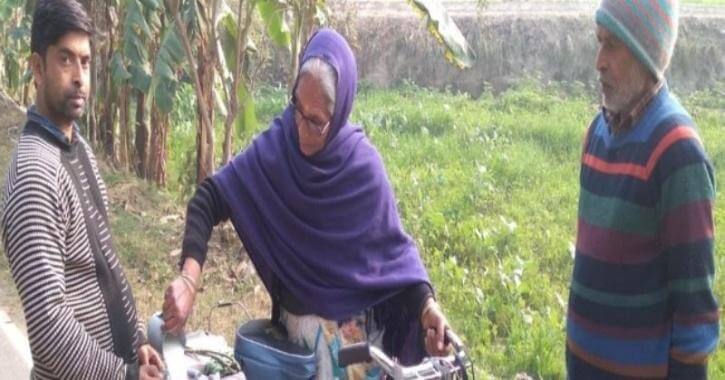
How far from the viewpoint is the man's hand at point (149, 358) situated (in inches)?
91.6

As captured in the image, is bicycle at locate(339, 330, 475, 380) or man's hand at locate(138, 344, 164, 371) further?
man's hand at locate(138, 344, 164, 371)

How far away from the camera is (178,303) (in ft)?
→ 7.82

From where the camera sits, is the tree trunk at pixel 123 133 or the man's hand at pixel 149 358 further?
the tree trunk at pixel 123 133

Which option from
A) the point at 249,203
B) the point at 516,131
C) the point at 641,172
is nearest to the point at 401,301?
the point at 249,203

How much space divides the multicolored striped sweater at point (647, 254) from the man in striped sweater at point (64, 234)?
1185 millimetres

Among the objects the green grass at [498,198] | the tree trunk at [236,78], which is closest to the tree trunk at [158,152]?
the tree trunk at [236,78]

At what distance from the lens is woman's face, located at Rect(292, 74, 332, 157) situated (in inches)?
96.3

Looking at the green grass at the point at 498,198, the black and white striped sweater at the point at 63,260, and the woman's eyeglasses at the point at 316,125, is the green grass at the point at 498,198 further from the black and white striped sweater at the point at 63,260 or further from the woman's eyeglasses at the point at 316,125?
the black and white striped sweater at the point at 63,260

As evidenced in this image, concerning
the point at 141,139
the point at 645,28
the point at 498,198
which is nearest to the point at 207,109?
the point at 141,139

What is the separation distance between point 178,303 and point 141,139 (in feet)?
20.7

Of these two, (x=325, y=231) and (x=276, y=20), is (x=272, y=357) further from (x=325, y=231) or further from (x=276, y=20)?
(x=276, y=20)

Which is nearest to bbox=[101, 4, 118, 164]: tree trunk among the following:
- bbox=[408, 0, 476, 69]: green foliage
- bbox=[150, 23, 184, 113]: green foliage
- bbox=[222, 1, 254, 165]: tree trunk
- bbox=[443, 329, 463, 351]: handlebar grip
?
bbox=[150, 23, 184, 113]: green foliage

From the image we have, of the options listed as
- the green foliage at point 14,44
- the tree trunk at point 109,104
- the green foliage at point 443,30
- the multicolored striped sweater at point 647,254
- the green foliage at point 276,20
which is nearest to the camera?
the multicolored striped sweater at point 647,254

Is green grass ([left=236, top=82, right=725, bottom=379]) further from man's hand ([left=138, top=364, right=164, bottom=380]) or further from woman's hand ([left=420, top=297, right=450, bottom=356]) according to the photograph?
man's hand ([left=138, top=364, right=164, bottom=380])
